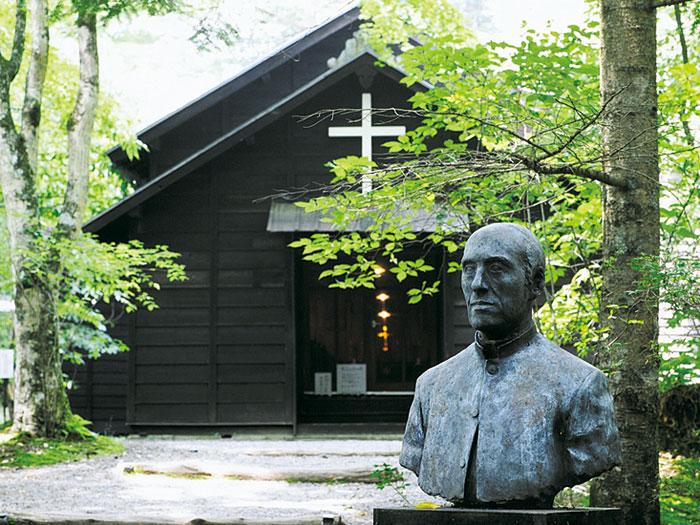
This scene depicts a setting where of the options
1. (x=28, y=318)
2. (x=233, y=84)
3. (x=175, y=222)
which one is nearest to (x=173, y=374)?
(x=175, y=222)

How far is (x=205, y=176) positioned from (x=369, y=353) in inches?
200

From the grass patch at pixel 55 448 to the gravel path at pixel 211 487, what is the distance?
297 millimetres

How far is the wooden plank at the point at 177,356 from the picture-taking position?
1532 cm

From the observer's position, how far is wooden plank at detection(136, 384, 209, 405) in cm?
1530

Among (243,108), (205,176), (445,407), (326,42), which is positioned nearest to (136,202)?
(205,176)

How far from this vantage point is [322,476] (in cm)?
1109

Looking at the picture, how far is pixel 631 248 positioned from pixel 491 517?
335cm

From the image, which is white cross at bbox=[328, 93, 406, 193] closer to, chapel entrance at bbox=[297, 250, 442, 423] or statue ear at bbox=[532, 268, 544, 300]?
chapel entrance at bbox=[297, 250, 442, 423]

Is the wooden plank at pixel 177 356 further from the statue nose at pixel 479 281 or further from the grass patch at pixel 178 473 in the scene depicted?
the statue nose at pixel 479 281

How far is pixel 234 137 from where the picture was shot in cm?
1465

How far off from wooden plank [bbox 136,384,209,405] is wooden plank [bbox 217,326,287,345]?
2.65ft

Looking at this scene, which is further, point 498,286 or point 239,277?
point 239,277

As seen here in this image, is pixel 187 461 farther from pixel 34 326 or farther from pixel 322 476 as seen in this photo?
pixel 34 326

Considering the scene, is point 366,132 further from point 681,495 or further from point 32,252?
point 681,495
